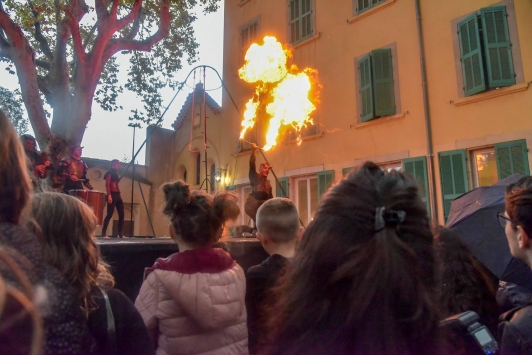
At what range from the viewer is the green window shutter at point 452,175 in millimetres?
8516

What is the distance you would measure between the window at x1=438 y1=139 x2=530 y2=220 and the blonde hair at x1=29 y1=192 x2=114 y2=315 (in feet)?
27.6

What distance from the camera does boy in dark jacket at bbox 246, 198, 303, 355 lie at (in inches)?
89.7

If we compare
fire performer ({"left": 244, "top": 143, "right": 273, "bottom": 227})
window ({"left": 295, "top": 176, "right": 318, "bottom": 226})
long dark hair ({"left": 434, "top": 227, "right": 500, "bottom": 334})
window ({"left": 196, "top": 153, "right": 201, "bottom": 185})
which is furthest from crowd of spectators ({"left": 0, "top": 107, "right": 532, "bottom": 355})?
window ({"left": 196, "top": 153, "right": 201, "bottom": 185})

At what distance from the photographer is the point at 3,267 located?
31.5 inches

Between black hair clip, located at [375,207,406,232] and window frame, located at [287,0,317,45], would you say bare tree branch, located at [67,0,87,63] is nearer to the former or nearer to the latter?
window frame, located at [287,0,317,45]

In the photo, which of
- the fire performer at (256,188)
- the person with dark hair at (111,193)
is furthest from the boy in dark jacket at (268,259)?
the person with dark hair at (111,193)

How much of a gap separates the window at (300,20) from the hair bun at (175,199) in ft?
35.7

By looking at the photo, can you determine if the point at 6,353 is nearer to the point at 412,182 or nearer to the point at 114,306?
the point at 114,306

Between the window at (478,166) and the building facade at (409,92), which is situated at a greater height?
the building facade at (409,92)

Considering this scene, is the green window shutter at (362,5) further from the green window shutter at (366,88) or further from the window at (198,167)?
the window at (198,167)

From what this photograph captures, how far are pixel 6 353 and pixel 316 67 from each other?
11952 millimetres

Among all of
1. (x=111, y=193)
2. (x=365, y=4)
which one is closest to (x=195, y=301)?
(x=111, y=193)

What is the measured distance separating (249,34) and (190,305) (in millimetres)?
13460

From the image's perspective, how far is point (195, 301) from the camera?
198cm
